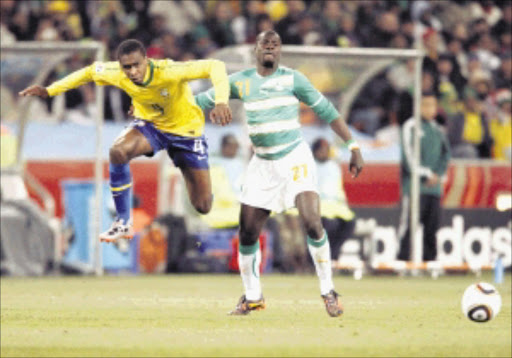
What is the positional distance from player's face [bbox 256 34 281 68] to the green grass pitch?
204cm

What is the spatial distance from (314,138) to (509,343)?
1015 cm

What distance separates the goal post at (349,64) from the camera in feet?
59.3

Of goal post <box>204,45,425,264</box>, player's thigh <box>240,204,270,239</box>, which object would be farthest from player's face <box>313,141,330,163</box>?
player's thigh <box>240,204,270,239</box>

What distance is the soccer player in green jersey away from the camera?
36.8 feet

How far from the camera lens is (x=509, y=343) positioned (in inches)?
353

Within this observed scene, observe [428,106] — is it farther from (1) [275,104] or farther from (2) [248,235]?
(2) [248,235]

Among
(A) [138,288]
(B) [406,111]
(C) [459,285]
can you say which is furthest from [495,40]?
(A) [138,288]

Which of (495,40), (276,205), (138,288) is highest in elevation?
(495,40)

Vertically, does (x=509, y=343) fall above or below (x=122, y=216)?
below

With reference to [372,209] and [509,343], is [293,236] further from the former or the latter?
[509,343]

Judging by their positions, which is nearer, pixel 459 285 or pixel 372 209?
pixel 459 285

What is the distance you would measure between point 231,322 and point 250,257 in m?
0.91

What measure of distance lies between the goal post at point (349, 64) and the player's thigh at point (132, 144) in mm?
6428

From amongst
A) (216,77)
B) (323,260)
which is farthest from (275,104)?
(323,260)
